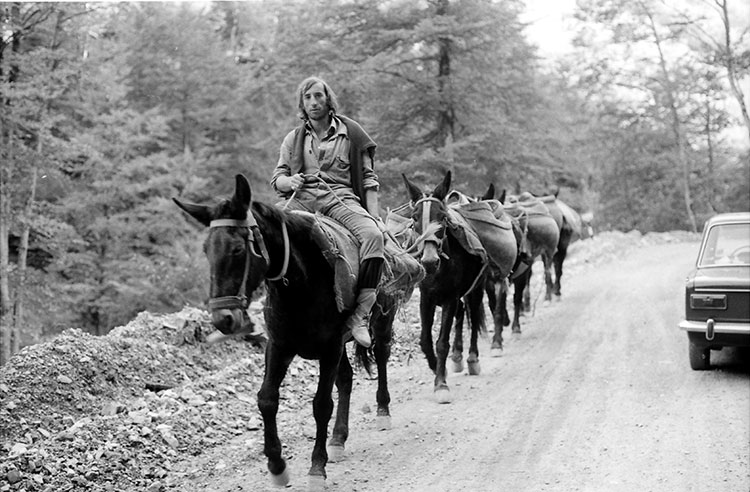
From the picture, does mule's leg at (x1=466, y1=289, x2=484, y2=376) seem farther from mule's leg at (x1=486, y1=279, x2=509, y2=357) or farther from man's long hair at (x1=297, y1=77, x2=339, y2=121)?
man's long hair at (x1=297, y1=77, x2=339, y2=121)

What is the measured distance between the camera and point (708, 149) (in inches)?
1383

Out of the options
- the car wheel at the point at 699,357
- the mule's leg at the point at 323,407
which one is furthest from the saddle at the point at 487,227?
the mule's leg at the point at 323,407

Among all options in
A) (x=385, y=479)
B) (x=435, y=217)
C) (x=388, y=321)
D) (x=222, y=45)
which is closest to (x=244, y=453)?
(x=385, y=479)

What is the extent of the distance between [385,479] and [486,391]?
3.33 m

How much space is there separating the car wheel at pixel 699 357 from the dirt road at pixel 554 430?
6.1 inches

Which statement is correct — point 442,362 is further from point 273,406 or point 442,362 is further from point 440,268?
point 273,406

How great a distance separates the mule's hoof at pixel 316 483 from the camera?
5.41 m

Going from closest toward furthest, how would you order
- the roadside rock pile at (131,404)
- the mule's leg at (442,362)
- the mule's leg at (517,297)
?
the roadside rock pile at (131,404) < the mule's leg at (442,362) < the mule's leg at (517,297)

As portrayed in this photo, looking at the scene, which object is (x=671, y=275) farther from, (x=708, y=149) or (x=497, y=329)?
(x=708, y=149)

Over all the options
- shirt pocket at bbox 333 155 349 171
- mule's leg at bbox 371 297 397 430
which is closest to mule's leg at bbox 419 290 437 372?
mule's leg at bbox 371 297 397 430

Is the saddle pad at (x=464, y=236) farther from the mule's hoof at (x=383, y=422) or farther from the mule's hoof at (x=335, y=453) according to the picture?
the mule's hoof at (x=335, y=453)

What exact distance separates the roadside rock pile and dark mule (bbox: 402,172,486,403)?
1.64 m

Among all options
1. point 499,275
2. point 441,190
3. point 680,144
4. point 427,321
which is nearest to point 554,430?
point 427,321

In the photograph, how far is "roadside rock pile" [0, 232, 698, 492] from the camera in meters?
5.64
